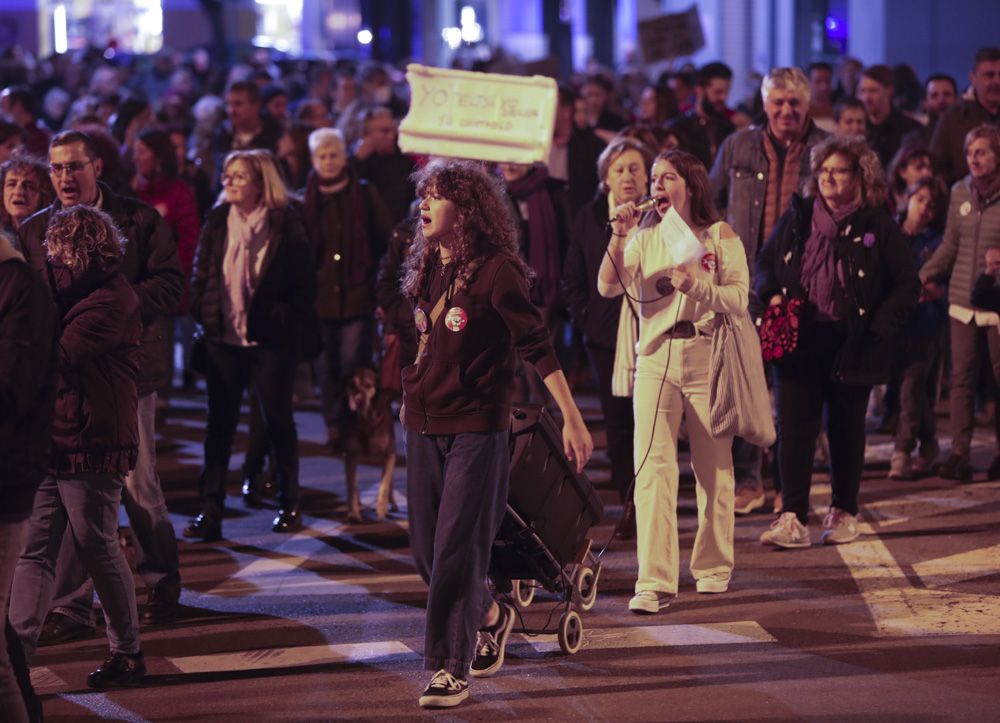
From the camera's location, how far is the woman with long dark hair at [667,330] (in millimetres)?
8102

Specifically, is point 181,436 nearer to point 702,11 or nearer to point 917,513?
point 917,513

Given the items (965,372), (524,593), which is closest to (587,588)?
(524,593)

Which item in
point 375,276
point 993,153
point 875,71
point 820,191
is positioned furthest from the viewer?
point 875,71

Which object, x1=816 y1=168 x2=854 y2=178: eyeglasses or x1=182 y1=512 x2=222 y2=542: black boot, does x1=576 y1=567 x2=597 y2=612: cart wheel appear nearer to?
x1=816 y1=168 x2=854 y2=178: eyeglasses

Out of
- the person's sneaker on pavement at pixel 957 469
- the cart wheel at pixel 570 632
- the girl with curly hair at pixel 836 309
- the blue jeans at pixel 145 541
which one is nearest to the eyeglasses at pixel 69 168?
the blue jeans at pixel 145 541

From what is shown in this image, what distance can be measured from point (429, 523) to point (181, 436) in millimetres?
7264

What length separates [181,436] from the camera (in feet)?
44.8

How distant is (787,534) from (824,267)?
148 cm

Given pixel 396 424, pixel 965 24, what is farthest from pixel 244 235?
pixel 965 24

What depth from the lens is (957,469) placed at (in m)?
11.3

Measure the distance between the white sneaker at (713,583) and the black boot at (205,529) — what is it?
123 inches

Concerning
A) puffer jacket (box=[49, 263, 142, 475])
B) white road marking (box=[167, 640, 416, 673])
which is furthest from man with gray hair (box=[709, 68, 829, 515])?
puffer jacket (box=[49, 263, 142, 475])

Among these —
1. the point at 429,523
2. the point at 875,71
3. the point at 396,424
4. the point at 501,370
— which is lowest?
the point at 396,424

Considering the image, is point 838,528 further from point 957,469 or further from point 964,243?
point 964,243
